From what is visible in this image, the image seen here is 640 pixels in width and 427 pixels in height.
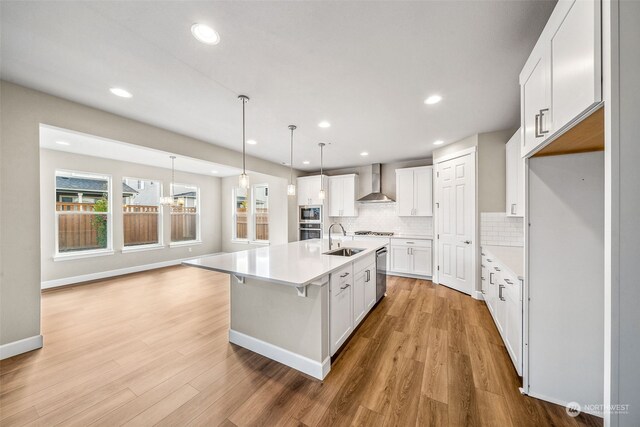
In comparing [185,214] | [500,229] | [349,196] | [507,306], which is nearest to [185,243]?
[185,214]

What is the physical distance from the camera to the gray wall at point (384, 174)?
5367mm

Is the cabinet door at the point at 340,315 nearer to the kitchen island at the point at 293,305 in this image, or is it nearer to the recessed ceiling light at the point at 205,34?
the kitchen island at the point at 293,305

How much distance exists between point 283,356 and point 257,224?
5.27 m

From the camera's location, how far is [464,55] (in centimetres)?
183

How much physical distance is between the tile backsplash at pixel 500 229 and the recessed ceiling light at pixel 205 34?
4.06m

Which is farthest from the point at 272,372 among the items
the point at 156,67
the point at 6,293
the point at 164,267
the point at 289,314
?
the point at 164,267

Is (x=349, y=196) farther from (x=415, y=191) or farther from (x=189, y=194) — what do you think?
(x=189, y=194)

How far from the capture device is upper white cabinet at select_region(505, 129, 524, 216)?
2.85 metres

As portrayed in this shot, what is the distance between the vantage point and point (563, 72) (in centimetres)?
111

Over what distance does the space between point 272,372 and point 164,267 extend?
5355 mm

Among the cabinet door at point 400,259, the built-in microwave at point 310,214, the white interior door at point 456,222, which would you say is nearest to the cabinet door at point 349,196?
the built-in microwave at point 310,214

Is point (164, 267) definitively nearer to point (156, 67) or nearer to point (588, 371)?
point (156, 67)
